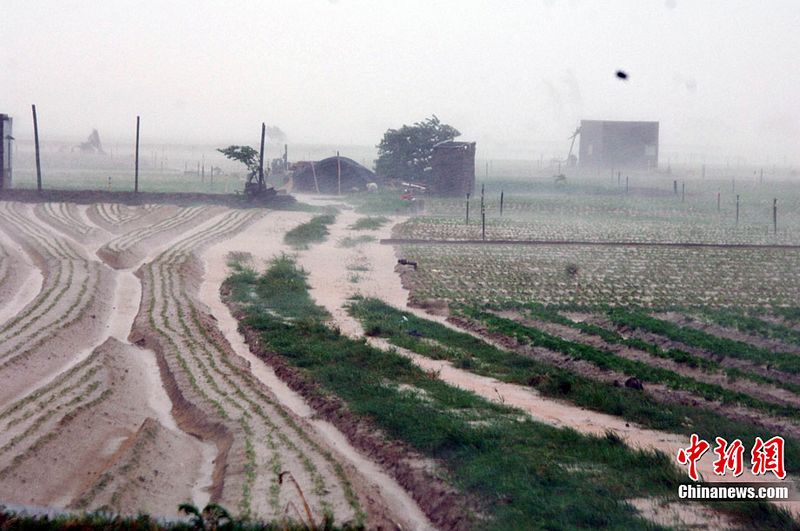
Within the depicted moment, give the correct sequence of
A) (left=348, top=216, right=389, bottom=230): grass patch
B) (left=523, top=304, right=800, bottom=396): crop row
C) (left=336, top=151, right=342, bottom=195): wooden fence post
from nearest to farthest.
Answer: (left=523, top=304, right=800, bottom=396): crop row
(left=348, top=216, right=389, bottom=230): grass patch
(left=336, top=151, right=342, bottom=195): wooden fence post

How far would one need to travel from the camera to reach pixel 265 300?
71.3 ft

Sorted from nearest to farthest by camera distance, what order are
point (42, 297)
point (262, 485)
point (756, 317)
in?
point (262, 485) → point (756, 317) → point (42, 297)

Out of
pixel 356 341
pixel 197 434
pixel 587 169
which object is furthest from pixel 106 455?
pixel 587 169

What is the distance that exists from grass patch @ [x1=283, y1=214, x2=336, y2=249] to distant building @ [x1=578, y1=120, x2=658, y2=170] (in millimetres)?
54468

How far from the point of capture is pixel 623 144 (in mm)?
88188

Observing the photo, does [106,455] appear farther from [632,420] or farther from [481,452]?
[632,420]

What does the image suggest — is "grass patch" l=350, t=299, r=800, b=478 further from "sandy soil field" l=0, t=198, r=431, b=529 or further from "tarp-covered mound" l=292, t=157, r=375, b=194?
"tarp-covered mound" l=292, t=157, r=375, b=194

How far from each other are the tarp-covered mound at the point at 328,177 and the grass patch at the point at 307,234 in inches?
854

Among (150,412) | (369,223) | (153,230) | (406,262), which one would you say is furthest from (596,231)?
(150,412)

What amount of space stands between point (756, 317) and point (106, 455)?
1338 centimetres

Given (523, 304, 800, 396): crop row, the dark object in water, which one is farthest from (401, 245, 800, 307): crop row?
(523, 304, 800, 396): crop row

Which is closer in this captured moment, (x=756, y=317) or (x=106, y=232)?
(x=756, y=317)

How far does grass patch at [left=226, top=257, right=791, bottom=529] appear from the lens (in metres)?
7.90

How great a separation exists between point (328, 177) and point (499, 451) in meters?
54.0
